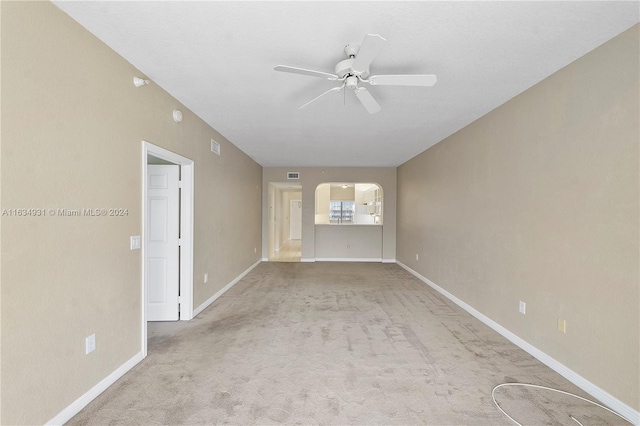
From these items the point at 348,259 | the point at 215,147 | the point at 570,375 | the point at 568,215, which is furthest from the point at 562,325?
the point at 348,259

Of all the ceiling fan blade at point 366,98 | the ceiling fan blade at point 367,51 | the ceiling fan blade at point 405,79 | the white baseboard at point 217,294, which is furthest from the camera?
the white baseboard at point 217,294

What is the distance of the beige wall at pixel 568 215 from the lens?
1.91 m

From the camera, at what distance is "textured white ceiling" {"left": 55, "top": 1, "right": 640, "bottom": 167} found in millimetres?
1720

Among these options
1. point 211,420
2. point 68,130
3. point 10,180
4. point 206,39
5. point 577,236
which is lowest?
point 211,420

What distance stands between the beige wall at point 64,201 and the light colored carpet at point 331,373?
445 mm

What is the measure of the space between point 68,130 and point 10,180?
0.48 meters

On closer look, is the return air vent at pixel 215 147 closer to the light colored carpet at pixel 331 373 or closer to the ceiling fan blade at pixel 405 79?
the light colored carpet at pixel 331 373

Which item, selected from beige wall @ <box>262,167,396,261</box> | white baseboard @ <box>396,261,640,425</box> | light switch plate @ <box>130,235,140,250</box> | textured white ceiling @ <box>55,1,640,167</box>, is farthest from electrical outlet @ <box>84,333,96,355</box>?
beige wall @ <box>262,167,396,261</box>

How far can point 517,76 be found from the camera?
8.31ft

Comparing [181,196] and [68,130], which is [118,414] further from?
[181,196]

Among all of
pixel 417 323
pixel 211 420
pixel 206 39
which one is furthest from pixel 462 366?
pixel 206 39

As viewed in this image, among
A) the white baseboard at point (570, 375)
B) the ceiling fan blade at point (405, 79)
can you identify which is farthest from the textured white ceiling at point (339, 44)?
the white baseboard at point (570, 375)

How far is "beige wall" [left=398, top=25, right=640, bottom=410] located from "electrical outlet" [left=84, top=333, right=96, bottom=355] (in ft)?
12.0

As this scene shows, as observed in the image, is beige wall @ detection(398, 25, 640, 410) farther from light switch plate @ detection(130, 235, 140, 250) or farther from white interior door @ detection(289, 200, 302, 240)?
white interior door @ detection(289, 200, 302, 240)
